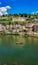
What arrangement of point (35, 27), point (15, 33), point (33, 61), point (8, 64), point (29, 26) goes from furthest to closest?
point (29, 26), point (35, 27), point (15, 33), point (33, 61), point (8, 64)

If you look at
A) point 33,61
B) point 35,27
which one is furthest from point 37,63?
point 35,27

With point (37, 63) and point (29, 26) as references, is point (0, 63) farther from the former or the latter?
point (29, 26)

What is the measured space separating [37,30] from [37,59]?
27934 millimetres

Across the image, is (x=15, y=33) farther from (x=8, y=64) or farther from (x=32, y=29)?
(x=8, y=64)

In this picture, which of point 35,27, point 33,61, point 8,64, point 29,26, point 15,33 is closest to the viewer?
point 8,64

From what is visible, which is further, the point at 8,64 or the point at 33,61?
the point at 33,61

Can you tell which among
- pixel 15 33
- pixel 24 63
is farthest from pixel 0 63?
pixel 15 33

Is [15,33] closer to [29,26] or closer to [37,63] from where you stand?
[29,26]

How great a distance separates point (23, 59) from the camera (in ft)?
52.2

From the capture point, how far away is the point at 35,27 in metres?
44.9

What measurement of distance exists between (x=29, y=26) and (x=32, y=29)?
2.24 m

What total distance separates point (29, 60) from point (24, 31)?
28.6 meters

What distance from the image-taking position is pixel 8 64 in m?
13.9

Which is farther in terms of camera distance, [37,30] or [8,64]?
[37,30]
